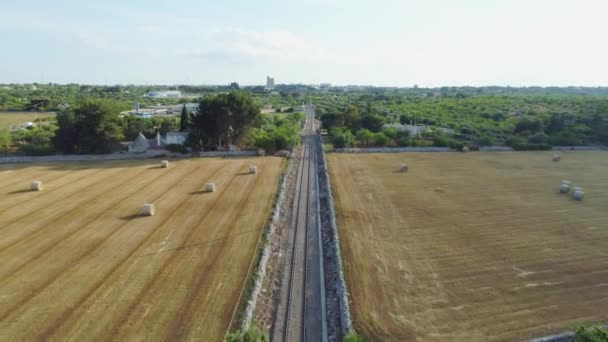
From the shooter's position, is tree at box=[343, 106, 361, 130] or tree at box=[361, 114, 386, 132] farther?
tree at box=[343, 106, 361, 130]

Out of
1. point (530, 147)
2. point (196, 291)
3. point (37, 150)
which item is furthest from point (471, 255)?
point (37, 150)

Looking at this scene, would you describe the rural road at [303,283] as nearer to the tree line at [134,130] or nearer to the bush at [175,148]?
the bush at [175,148]

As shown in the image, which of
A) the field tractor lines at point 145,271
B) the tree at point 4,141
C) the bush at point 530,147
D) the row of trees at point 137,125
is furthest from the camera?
the bush at point 530,147

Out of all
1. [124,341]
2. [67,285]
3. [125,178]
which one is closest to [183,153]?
[125,178]

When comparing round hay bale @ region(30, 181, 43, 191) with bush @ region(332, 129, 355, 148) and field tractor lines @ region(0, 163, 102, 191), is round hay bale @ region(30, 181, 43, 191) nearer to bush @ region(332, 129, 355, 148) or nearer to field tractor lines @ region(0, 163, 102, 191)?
field tractor lines @ region(0, 163, 102, 191)

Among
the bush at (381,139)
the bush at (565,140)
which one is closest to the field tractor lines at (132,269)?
the bush at (381,139)

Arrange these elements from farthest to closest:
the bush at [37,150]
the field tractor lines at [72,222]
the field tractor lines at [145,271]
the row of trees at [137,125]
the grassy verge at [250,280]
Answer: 1. the row of trees at [137,125]
2. the bush at [37,150]
3. the field tractor lines at [72,222]
4. the field tractor lines at [145,271]
5. the grassy verge at [250,280]

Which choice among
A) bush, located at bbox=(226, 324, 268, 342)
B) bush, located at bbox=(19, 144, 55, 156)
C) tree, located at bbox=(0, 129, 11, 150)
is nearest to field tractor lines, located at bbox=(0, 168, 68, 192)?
bush, located at bbox=(19, 144, 55, 156)
